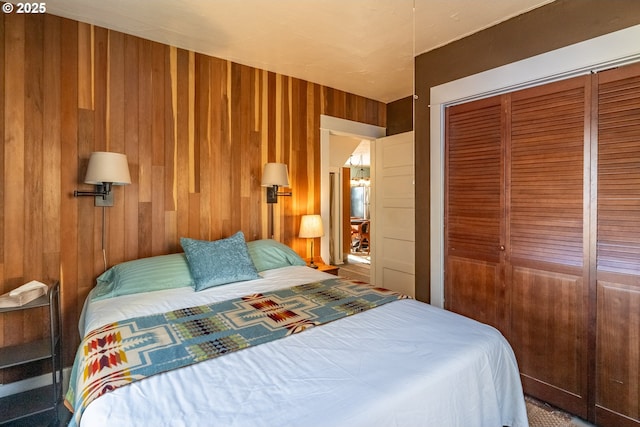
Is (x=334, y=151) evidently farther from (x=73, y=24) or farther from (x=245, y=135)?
(x=73, y=24)

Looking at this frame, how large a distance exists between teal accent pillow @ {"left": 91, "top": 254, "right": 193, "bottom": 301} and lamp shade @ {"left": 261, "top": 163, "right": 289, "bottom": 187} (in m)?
1.03

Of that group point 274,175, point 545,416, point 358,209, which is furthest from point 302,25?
point 358,209

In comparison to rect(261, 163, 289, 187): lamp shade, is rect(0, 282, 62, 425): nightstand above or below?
below

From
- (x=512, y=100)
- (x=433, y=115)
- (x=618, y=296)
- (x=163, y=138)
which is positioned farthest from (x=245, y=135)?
(x=618, y=296)

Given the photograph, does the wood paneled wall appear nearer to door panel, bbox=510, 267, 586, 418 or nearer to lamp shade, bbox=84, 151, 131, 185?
lamp shade, bbox=84, 151, 131, 185

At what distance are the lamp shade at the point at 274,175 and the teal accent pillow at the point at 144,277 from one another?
103 cm

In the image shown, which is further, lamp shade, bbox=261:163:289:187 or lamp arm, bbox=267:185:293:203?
lamp arm, bbox=267:185:293:203

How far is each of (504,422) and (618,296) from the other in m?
1.09

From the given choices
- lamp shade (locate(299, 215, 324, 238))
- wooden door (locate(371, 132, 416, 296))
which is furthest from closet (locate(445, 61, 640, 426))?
lamp shade (locate(299, 215, 324, 238))

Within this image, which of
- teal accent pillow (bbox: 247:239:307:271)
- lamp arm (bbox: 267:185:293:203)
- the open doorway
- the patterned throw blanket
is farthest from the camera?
the open doorway

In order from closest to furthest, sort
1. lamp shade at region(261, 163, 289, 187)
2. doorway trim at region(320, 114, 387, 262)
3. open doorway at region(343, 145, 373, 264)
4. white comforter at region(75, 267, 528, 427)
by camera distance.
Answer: white comforter at region(75, 267, 528, 427) < lamp shade at region(261, 163, 289, 187) < doorway trim at region(320, 114, 387, 262) < open doorway at region(343, 145, 373, 264)

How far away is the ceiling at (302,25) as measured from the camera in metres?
2.12

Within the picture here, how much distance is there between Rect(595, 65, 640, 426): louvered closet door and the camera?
1.78 metres

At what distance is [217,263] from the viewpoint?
2236mm
